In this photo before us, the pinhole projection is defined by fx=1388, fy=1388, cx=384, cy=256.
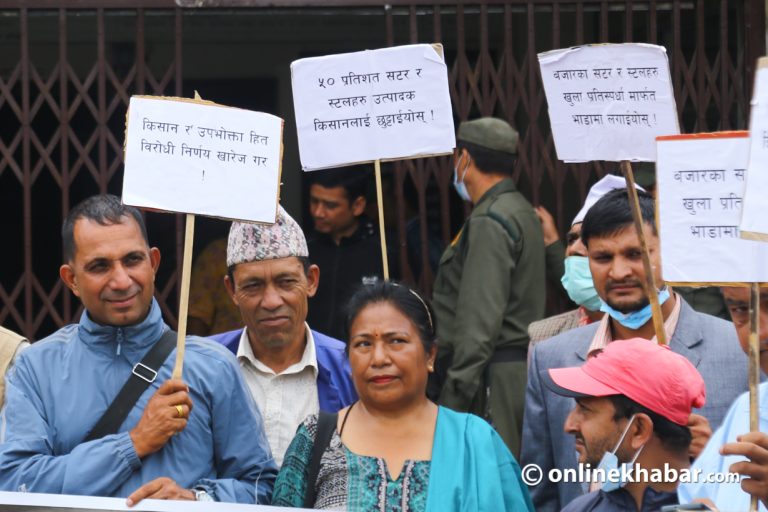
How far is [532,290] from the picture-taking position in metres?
6.26

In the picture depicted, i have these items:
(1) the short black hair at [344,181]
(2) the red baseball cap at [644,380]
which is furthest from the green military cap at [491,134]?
(2) the red baseball cap at [644,380]

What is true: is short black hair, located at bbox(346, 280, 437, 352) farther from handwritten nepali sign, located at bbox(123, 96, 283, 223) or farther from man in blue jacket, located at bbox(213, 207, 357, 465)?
man in blue jacket, located at bbox(213, 207, 357, 465)

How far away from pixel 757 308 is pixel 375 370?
3.75 feet

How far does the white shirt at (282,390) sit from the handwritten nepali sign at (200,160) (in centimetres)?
85

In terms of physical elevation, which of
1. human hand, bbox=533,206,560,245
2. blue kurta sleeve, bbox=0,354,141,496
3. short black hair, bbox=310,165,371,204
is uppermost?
short black hair, bbox=310,165,371,204

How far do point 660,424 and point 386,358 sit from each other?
0.90 meters

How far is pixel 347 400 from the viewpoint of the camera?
5129 mm

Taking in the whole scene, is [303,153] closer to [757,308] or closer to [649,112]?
[649,112]

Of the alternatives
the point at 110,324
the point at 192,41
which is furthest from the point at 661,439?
the point at 192,41

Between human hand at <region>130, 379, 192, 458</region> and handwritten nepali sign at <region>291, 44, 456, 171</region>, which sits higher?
handwritten nepali sign at <region>291, 44, 456, 171</region>

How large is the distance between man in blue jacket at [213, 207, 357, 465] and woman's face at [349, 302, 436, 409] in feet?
2.57

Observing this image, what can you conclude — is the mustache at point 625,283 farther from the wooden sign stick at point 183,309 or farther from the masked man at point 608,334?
the wooden sign stick at point 183,309

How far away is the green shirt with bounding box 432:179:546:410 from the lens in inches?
238

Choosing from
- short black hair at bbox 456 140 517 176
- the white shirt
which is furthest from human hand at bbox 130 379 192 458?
short black hair at bbox 456 140 517 176
